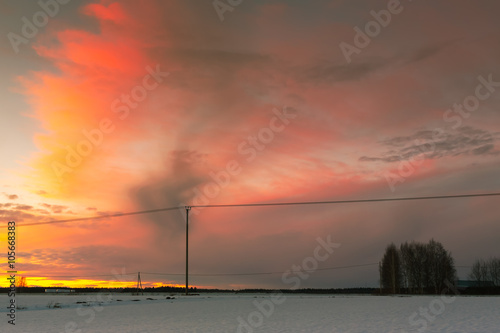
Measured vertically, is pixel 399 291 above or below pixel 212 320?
below

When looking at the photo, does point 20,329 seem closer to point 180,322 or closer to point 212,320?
point 180,322

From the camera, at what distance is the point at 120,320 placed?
3609 cm

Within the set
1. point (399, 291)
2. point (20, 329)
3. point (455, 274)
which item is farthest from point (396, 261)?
point (20, 329)

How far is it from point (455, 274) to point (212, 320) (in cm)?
13107

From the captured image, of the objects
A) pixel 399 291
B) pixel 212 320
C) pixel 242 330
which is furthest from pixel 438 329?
pixel 399 291

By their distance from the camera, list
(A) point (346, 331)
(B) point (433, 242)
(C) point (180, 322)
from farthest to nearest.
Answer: (B) point (433, 242), (C) point (180, 322), (A) point (346, 331)

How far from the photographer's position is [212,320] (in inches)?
1377

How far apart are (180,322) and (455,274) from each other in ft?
436

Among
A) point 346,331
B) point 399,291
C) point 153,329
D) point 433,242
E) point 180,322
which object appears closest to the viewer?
point 346,331

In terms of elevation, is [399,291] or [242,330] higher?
[242,330]

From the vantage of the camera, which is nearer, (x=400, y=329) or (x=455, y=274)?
(x=400, y=329)

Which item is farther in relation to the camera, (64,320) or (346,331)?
(64,320)

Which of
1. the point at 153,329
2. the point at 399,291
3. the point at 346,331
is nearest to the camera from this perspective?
the point at 346,331

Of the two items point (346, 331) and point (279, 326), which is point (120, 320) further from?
point (346, 331)
